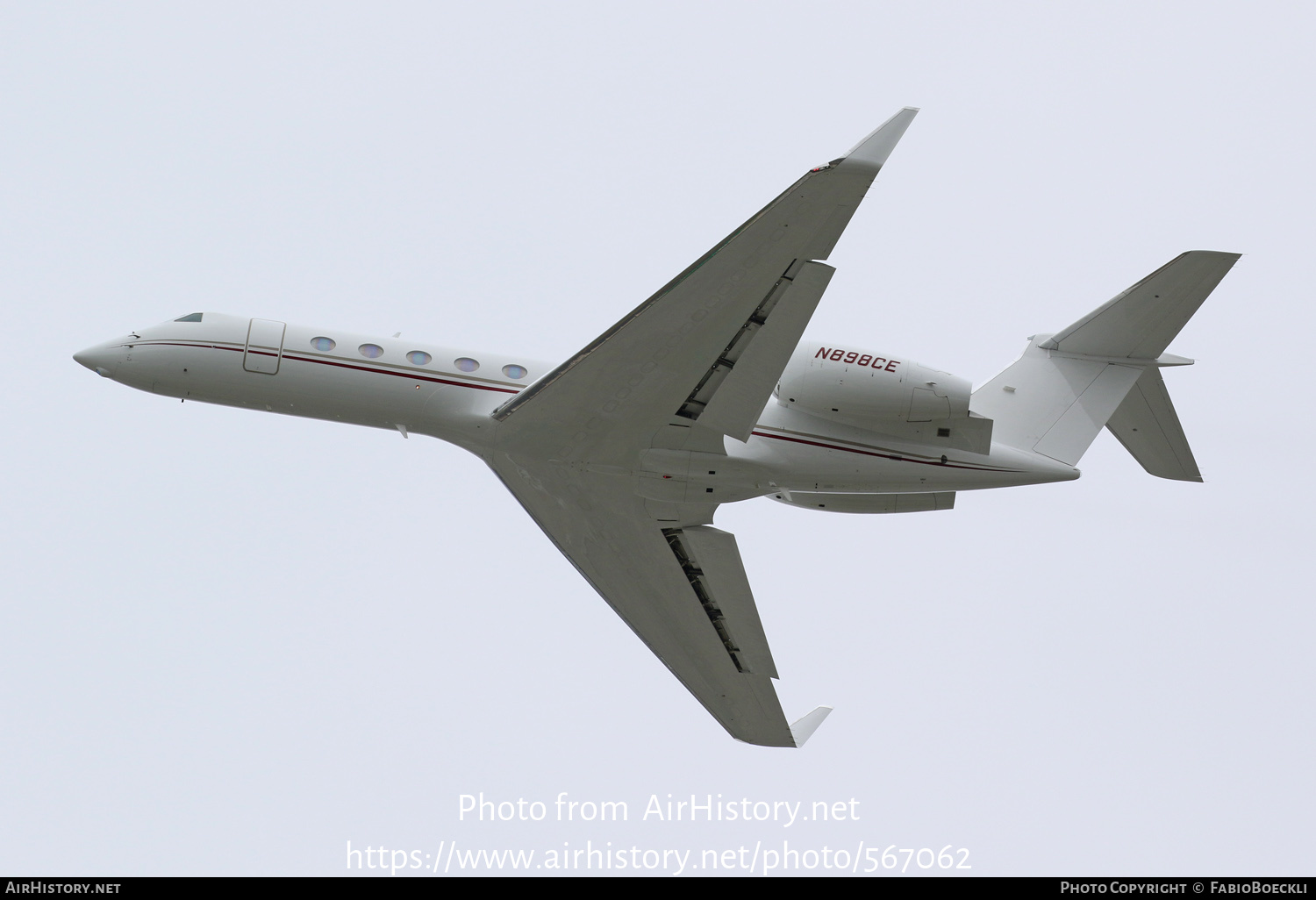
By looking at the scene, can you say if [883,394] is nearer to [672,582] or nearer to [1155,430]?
[1155,430]

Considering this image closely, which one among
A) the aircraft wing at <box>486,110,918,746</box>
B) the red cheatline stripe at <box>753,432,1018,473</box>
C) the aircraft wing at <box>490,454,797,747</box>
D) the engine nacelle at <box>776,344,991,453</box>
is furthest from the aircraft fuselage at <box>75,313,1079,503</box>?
the aircraft wing at <box>490,454,797,747</box>

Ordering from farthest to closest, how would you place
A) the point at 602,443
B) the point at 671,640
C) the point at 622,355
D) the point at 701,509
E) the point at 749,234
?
the point at 671,640
the point at 701,509
the point at 602,443
the point at 622,355
the point at 749,234

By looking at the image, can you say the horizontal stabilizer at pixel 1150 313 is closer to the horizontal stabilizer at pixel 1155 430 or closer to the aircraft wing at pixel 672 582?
the horizontal stabilizer at pixel 1155 430

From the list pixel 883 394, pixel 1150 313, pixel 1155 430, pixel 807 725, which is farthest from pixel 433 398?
pixel 1155 430

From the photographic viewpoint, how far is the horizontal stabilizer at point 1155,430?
58.5 feet

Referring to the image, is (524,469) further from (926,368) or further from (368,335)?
(926,368)

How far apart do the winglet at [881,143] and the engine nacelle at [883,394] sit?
Result: 401cm

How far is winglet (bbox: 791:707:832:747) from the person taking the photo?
21.0m

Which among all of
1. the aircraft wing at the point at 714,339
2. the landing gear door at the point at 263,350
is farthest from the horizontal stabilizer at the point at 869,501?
the landing gear door at the point at 263,350

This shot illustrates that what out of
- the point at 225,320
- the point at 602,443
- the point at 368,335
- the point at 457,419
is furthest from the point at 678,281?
the point at 225,320

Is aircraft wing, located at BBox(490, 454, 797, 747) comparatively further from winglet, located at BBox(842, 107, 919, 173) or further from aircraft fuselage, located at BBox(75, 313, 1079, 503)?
winglet, located at BBox(842, 107, 919, 173)

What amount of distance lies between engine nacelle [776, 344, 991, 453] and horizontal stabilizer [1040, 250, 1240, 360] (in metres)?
2.64

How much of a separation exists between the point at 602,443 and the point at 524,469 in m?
1.51

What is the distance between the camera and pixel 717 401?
16.3 meters
